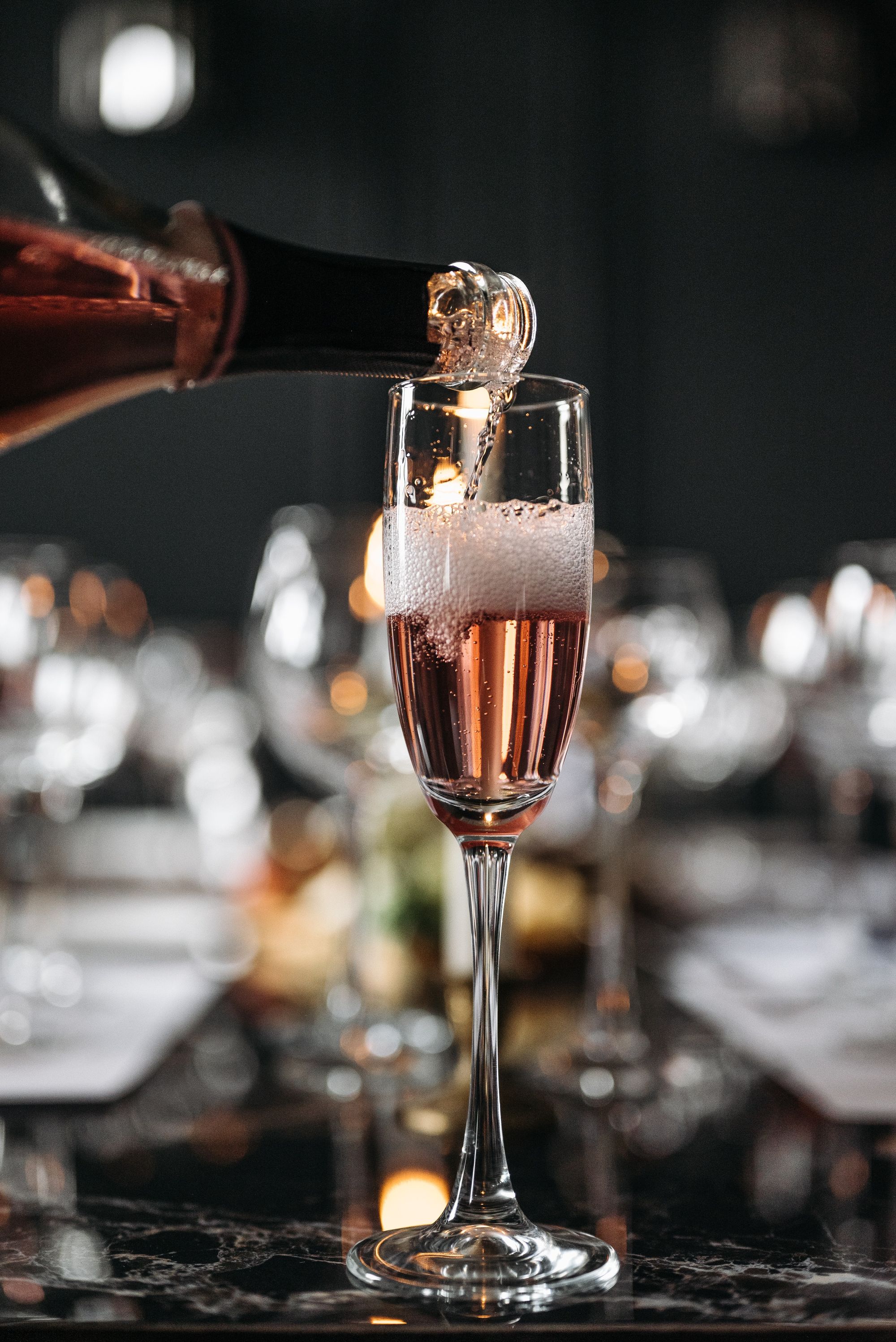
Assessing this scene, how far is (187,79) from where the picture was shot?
3521mm

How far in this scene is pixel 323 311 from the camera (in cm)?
65

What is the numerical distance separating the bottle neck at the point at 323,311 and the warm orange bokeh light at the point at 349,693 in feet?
1.31

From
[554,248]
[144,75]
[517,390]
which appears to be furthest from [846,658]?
[554,248]

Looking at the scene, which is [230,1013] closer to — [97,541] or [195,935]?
[195,935]

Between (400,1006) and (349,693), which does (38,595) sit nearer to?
(349,693)

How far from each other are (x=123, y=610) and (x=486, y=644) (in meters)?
0.76

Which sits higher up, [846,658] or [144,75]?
[144,75]

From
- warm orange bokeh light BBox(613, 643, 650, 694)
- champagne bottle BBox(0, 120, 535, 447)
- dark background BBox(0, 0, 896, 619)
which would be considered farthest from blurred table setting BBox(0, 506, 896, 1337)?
dark background BBox(0, 0, 896, 619)

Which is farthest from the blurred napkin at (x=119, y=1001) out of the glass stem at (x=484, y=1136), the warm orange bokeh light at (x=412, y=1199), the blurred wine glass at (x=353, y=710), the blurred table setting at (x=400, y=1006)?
the glass stem at (x=484, y=1136)

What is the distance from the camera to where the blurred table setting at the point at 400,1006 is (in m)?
0.60

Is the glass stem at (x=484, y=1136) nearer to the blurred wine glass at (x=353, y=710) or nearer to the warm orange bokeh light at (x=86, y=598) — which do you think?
the blurred wine glass at (x=353, y=710)

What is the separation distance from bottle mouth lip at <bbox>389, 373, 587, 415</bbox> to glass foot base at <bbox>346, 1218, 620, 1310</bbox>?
34cm

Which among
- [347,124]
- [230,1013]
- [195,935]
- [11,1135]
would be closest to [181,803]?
[195,935]

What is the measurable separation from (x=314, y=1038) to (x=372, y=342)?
57 cm
